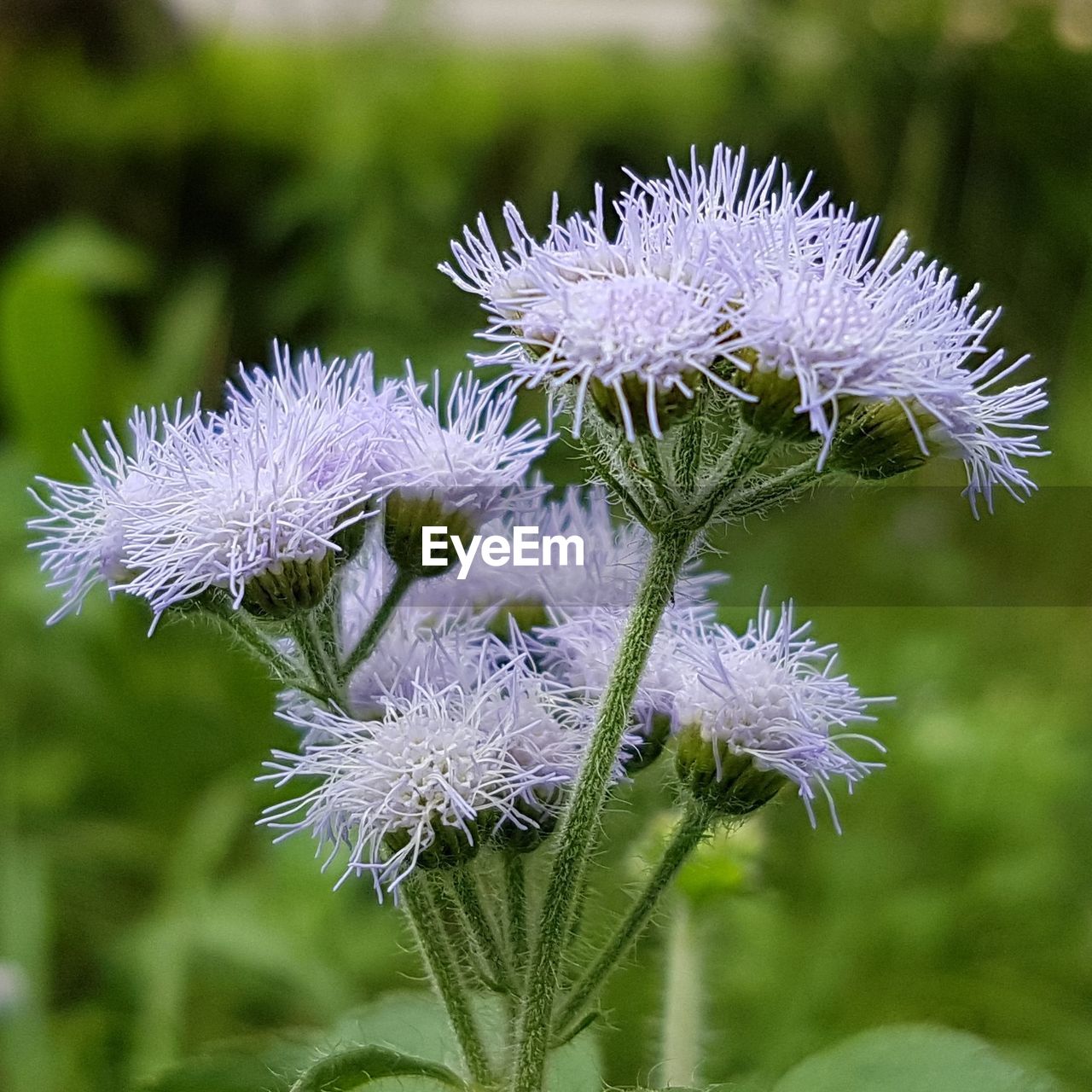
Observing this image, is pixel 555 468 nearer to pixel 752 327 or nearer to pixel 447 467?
pixel 447 467

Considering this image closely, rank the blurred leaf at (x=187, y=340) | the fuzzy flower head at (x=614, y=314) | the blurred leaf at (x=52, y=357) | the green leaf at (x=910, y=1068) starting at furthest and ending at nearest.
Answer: the blurred leaf at (x=187, y=340) < the blurred leaf at (x=52, y=357) < the green leaf at (x=910, y=1068) < the fuzzy flower head at (x=614, y=314)

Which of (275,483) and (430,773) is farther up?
(275,483)

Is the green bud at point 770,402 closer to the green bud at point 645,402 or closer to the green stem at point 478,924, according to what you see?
the green bud at point 645,402

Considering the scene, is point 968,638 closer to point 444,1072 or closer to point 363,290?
point 363,290

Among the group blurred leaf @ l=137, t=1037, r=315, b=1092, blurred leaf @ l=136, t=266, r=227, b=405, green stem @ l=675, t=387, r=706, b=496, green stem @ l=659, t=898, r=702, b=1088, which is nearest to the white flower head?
green stem @ l=675, t=387, r=706, b=496

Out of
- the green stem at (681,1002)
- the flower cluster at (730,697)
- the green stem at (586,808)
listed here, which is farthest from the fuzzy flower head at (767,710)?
the green stem at (681,1002)

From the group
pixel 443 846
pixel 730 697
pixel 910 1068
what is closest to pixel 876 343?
pixel 730 697
